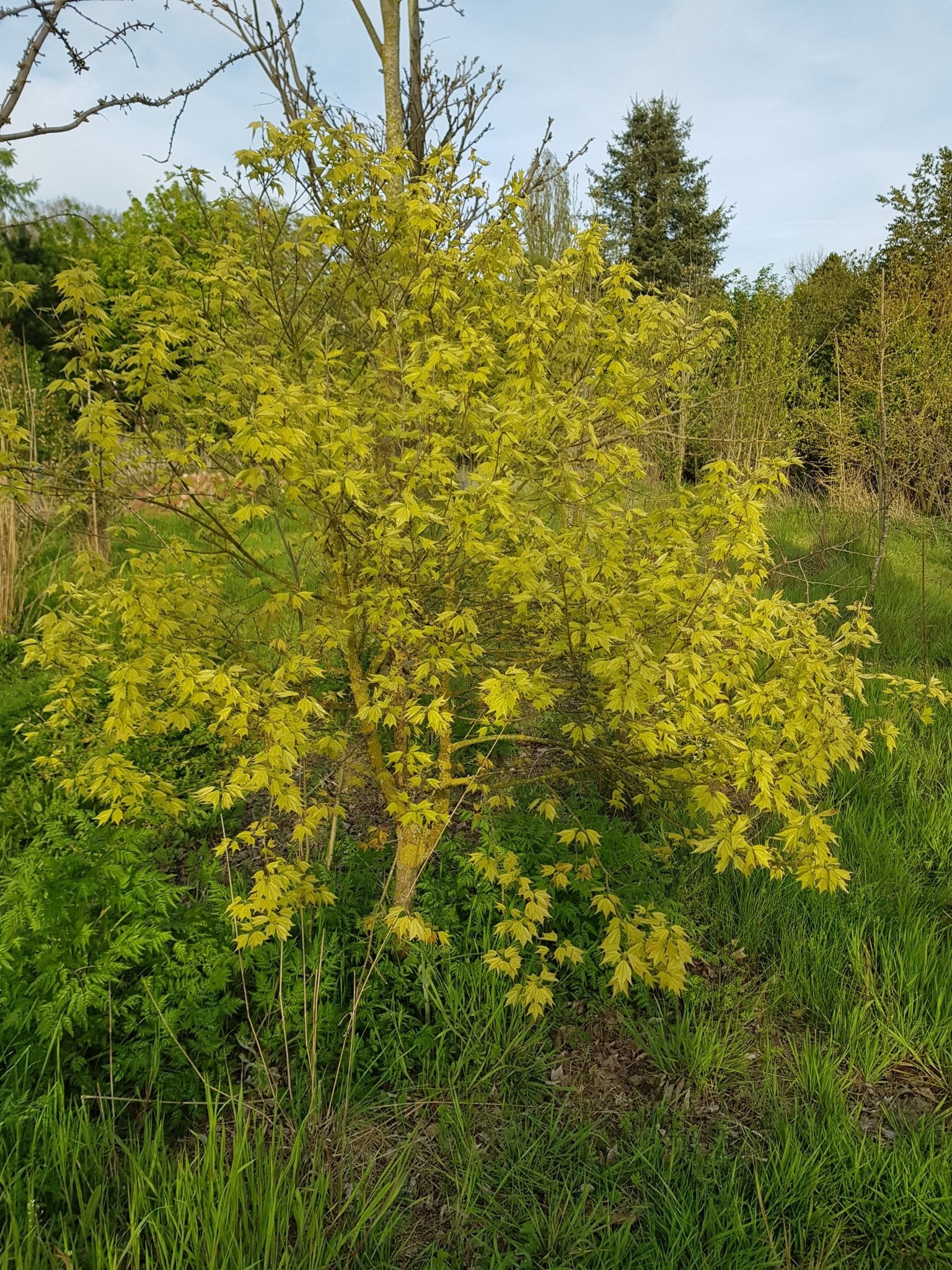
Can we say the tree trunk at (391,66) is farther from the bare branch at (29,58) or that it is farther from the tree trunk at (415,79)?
the bare branch at (29,58)

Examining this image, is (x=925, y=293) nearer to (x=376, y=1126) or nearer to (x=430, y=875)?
(x=430, y=875)

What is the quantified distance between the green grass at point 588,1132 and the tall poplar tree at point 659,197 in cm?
1976

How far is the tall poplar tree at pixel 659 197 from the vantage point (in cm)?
1914

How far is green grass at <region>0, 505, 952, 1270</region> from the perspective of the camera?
1.79 meters

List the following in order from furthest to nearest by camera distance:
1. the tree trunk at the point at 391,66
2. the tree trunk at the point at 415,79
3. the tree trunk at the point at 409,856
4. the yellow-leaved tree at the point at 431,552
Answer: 1. the tree trunk at the point at 415,79
2. the tree trunk at the point at 391,66
3. the tree trunk at the point at 409,856
4. the yellow-leaved tree at the point at 431,552

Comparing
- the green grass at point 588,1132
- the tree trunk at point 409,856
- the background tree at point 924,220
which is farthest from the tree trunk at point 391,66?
the background tree at point 924,220

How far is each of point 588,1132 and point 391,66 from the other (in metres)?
4.34

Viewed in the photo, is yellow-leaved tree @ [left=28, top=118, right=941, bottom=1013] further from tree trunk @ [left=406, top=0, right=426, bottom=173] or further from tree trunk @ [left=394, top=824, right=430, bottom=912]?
tree trunk @ [left=406, top=0, right=426, bottom=173]

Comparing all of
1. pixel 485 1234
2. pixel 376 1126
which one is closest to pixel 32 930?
pixel 376 1126

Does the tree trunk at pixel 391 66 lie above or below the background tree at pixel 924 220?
below

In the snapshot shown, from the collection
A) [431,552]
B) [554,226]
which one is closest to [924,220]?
[554,226]

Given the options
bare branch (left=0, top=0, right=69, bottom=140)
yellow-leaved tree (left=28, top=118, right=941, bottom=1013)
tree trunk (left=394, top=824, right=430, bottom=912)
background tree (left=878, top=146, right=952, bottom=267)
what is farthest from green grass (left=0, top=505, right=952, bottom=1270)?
background tree (left=878, top=146, right=952, bottom=267)

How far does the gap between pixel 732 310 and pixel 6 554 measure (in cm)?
1110

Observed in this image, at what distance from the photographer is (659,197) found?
63.6 ft
